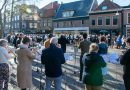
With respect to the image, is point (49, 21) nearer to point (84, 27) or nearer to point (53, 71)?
point (84, 27)

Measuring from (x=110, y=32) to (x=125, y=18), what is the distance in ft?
12.3

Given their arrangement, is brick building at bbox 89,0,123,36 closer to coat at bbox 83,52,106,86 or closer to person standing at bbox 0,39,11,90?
person standing at bbox 0,39,11,90

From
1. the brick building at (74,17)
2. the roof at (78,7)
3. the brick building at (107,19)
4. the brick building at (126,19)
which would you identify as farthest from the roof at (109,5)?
the roof at (78,7)

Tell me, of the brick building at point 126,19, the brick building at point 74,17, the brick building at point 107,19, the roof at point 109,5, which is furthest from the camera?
the brick building at point 74,17

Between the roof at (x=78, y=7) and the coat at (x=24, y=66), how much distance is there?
5519 cm

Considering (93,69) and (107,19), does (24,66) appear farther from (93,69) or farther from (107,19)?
(107,19)

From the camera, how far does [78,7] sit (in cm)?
6881

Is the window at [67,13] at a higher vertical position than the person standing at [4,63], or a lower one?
higher

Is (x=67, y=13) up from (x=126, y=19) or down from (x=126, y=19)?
up

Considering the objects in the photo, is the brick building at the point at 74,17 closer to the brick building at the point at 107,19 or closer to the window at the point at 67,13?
the window at the point at 67,13

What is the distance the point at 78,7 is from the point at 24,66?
60.6 meters

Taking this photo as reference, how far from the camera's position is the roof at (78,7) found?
65.3 meters

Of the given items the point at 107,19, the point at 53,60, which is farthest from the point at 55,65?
the point at 107,19

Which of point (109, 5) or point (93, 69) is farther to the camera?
point (109, 5)
